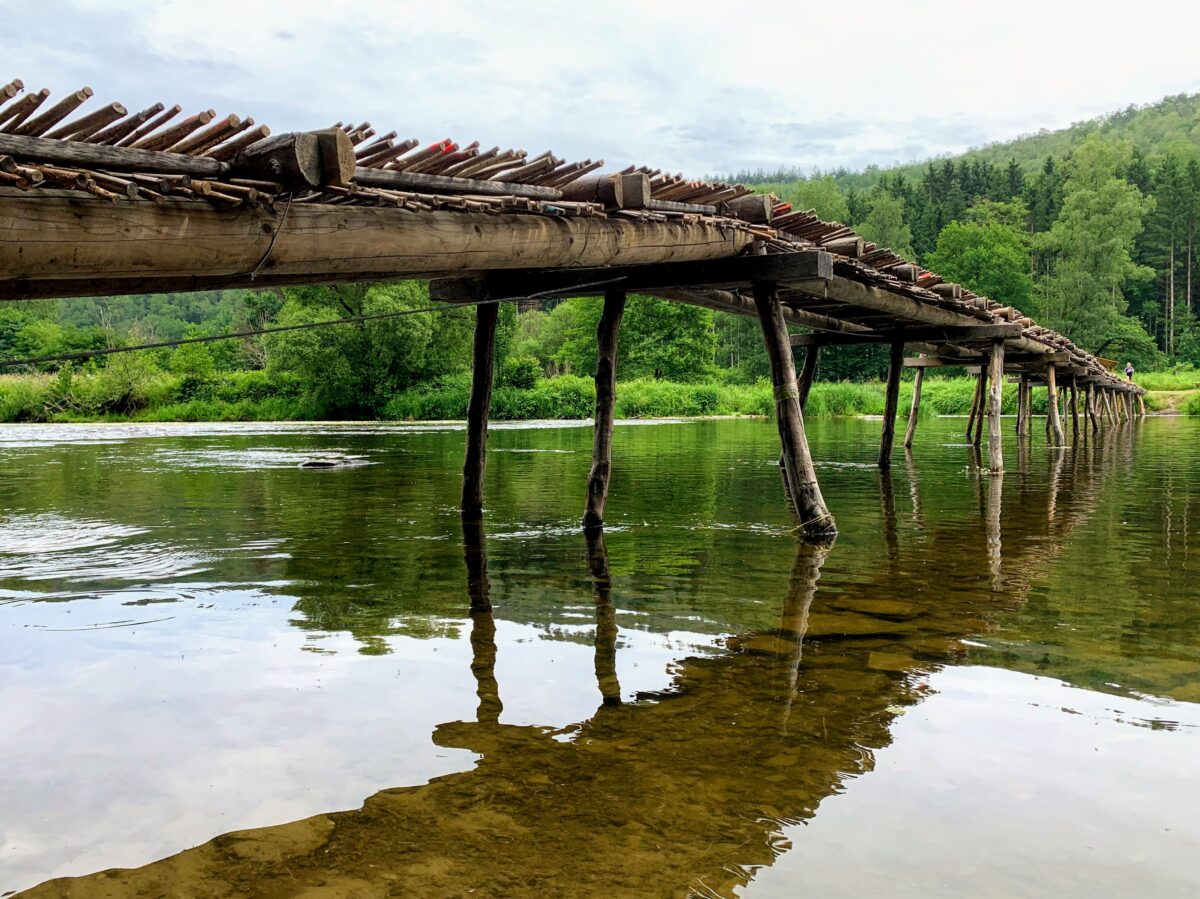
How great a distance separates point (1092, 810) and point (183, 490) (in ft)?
47.0

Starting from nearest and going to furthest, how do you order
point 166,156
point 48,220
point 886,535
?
point 48,220
point 166,156
point 886,535

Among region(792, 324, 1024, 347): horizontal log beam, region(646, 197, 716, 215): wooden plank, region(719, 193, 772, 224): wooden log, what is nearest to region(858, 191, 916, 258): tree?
region(792, 324, 1024, 347): horizontal log beam

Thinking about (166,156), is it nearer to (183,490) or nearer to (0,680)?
(0,680)

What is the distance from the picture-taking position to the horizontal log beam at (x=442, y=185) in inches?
227

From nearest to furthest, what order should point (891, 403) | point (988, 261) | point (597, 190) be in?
point (597, 190)
point (891, 403)
point (988, 261)

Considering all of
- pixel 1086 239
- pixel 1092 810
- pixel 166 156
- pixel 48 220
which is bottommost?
pixel 1092 810

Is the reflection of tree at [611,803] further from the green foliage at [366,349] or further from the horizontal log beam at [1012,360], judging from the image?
the green foliage at [366,349]

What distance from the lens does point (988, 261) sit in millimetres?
79875

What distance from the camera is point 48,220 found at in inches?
162

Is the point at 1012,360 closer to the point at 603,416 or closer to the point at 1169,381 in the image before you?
the point at 603,416

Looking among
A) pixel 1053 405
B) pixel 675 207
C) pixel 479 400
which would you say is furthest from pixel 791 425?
pixel 1053 405

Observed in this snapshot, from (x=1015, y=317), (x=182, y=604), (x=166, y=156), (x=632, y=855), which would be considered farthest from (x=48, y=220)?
(x=1015, y=317)

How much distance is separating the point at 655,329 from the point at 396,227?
59714 mm

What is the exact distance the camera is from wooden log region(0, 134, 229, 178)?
4148 mm
